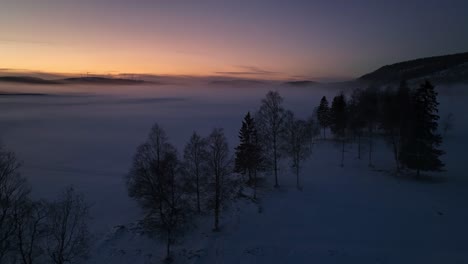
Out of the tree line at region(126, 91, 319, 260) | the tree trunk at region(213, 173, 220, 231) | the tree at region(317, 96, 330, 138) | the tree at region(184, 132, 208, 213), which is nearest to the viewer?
the tree line at region(126, 91, 319, 260)

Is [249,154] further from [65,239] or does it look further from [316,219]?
[65,239]

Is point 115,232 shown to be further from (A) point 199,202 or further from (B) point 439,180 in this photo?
(B) point 439,180

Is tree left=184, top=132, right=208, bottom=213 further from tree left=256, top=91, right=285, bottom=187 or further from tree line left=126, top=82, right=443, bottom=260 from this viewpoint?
tree left=256, top=91, right=285, bottom=187

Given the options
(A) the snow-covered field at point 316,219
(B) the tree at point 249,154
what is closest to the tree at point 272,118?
(B) the tree at point 249,154

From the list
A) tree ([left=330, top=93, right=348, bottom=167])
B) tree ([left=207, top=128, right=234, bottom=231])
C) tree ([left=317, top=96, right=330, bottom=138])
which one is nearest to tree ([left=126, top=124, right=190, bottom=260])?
tree ([left=207, top=128, right=234, bottom=231])

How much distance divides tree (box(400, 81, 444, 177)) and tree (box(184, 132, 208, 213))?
23353 mm

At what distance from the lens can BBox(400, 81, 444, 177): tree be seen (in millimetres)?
28172

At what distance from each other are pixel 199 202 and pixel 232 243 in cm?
490

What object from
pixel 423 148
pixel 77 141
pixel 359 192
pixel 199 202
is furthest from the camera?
pixel 77 141

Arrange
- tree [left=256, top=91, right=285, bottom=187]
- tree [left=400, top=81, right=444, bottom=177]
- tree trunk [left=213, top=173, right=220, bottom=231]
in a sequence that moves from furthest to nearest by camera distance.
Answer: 1. tree [left=400, top=81, right=444, bottom=177]
2. tree [left=256, top=91, right=285, bottom=187]
3. tree trunk [left=213, top=173, right=220, bottom=231]

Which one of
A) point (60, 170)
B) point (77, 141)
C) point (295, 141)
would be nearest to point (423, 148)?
point (295, 141)

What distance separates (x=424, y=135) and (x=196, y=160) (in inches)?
968

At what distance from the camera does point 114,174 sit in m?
34.7

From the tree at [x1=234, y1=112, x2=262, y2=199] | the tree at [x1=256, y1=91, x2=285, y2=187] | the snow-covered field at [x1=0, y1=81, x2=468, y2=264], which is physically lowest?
the snow-covered field at [x1=0, y1=81, x2=468, y2=264]
